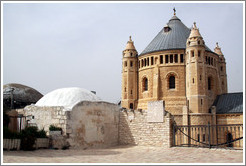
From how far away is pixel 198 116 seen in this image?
1099 inches

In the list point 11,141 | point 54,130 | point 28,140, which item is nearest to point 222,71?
point 54,130

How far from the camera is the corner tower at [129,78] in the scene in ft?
110

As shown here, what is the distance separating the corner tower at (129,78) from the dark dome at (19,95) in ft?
41.8

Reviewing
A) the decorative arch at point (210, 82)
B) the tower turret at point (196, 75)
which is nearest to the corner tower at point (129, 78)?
the tower turret at point (196, 75)

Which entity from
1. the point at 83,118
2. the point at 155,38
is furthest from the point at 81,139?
the point at 155,38

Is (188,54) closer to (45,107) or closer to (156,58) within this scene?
(156,58)

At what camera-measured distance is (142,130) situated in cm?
1368

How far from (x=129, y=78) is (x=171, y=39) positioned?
7.50 metres

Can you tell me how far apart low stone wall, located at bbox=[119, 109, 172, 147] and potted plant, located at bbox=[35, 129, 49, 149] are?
452 cm

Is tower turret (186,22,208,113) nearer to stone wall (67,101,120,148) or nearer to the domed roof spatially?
stone wall (67,101,120,148)

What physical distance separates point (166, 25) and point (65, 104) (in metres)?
25.2

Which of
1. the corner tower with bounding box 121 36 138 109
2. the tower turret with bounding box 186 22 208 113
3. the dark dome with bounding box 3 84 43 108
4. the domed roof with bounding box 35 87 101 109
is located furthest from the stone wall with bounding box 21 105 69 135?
the corner tower with bounding box 121 36 138 109

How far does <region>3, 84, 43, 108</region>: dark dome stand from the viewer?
2198cm

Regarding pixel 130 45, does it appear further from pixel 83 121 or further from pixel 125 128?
pixel 83 121
